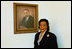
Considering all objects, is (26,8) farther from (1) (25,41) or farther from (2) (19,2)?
(1) (25,41)

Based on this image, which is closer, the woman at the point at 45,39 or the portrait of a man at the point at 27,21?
the woman at the point at 45,39

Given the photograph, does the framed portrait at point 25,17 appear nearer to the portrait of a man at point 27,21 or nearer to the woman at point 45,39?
the portrait of a man at point 27,21

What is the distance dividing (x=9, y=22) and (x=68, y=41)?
0.86m

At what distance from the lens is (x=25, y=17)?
1.47 meters

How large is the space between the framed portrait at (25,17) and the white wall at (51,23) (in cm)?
6

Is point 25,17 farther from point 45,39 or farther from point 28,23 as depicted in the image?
point 45,39

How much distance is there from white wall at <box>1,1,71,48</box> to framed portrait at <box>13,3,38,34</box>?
6 cm

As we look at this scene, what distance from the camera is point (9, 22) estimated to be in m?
1.39

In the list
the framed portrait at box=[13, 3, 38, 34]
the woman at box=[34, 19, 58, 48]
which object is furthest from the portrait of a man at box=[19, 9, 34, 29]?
the woman at box=[34, 19, 58, 48]

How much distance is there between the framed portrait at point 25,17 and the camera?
4.67 feet

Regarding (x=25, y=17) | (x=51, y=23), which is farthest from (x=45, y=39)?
(x=25, y=17)

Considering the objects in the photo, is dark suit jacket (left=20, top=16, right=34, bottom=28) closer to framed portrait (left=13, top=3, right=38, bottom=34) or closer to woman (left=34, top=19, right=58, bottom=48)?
framed portrait (left=13, top=3, right=38, bottom=34)

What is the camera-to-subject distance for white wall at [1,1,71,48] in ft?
3.84

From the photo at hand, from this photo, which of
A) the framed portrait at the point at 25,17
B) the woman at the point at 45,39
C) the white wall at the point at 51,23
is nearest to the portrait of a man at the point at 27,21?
the framed portrait at the point at 25,17
